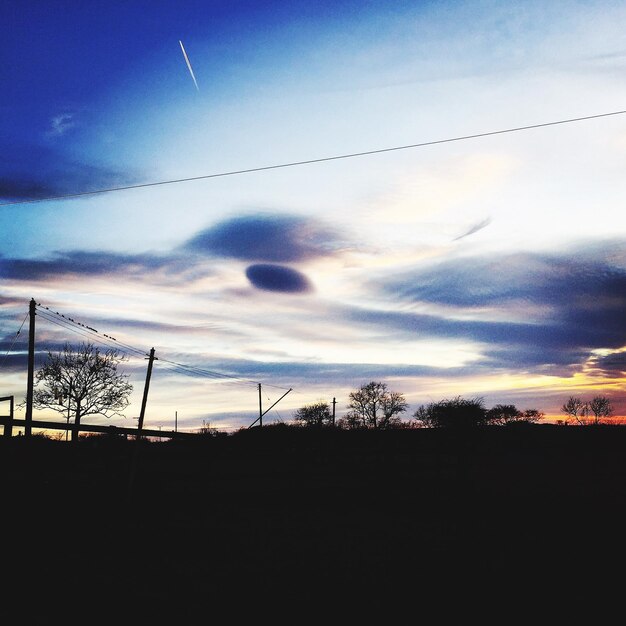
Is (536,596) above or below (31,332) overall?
below

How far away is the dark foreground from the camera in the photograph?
6914 millimetres

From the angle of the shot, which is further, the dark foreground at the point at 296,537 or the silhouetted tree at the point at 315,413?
the silhouetted tree at the point at 315,413

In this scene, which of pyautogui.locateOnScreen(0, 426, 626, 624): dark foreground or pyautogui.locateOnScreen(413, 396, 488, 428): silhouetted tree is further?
pyautogui.locateOnScreen(413, 396, 488, 428): silhouetted tree

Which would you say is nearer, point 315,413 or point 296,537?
point 296,537

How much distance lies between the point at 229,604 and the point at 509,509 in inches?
438

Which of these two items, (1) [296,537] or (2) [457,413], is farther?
(2) [457,413]

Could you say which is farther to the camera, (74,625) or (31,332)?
(31,332)

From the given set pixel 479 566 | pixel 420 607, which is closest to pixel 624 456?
pixel 479 566

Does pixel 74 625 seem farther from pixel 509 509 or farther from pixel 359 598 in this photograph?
pixel 509 509

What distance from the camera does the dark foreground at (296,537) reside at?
6914mm

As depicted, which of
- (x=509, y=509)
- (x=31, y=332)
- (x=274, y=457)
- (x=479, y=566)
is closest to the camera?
(x=479, y=566)

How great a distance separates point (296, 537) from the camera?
11.1 meters

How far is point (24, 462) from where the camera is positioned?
527 inches

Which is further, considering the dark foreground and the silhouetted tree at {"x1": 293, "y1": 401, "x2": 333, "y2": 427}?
the silhouetted tree at {"x1": 293, "y1": 401, "x2": 333, "y2": 427}
